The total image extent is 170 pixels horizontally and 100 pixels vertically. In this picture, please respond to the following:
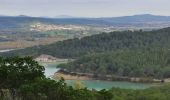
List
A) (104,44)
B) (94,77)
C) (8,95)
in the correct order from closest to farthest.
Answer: (8,95) → (94,77) → (104,44)

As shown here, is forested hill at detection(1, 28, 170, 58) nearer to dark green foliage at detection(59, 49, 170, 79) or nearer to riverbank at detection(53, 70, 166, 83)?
dark green foliage at detection(59, 49, 170, 79)

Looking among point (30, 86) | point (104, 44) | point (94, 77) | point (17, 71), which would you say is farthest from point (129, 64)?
point (30, 86)

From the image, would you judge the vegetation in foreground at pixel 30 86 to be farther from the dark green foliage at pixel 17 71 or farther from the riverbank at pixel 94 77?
the riverbank at pixel 94 77

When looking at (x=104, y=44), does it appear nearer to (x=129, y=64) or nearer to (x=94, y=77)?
(x=129, y=64)

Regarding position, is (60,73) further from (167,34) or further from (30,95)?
(30,95)

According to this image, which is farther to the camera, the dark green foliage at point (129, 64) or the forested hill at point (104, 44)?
the forested hill at point (104, 44)

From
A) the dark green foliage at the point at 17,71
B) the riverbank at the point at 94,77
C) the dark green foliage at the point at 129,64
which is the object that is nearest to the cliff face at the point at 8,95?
the dark green foliage at the point at 17,71

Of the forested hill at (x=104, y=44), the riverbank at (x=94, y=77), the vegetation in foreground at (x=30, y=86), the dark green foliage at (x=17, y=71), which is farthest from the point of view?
the forested hill at (x=104, y=44)
